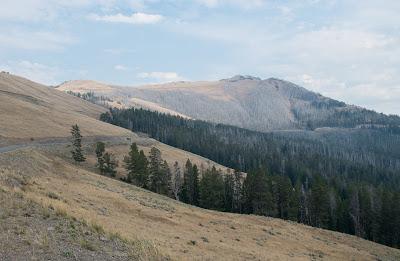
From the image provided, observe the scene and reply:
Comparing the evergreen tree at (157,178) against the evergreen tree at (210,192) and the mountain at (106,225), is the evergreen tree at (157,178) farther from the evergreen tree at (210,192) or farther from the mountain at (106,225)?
the mountain at (106,225)

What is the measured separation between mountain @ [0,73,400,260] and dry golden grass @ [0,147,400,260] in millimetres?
204

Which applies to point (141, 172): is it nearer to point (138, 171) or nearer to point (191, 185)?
point (138, 171)

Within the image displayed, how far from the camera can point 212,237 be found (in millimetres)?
43281

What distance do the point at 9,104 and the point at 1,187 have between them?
11992cm

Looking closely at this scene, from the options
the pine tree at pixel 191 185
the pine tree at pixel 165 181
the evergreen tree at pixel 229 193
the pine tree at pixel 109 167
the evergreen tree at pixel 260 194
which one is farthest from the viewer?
the evergreen tree at pixel 229 193

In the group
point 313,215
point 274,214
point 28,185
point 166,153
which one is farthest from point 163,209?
point 166,153

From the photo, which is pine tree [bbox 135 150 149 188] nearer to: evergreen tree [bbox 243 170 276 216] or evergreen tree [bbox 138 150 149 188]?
evergreen tree [bbox 138 150 149 188]

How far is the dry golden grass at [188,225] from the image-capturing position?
34750 millimetres

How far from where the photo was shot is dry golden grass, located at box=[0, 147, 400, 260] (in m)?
34.8

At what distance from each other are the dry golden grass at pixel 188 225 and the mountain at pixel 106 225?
204 millimetres

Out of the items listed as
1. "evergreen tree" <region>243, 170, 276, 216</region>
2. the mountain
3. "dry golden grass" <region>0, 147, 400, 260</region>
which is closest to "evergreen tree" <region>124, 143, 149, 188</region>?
the mountain

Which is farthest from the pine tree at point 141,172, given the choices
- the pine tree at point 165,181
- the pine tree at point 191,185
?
the pine tree at point 191,185

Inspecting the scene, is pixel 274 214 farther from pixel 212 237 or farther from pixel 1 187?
pixel 1 187

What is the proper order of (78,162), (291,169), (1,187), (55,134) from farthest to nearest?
(291,169) → (55,134) → (78,162) → (1,187)
